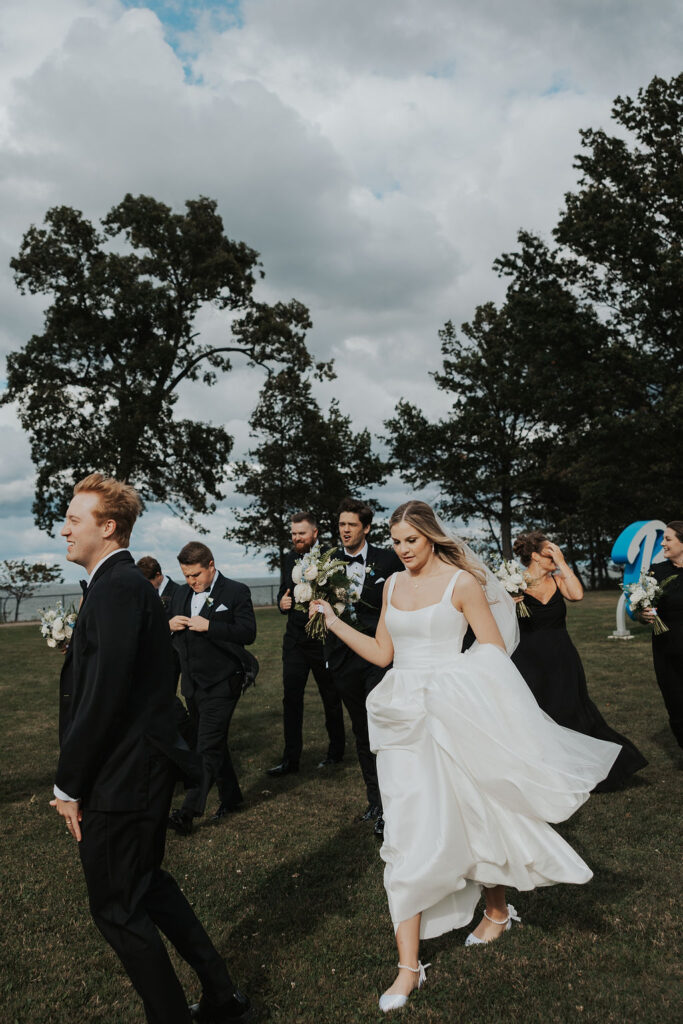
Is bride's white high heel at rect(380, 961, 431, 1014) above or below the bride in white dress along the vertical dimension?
below

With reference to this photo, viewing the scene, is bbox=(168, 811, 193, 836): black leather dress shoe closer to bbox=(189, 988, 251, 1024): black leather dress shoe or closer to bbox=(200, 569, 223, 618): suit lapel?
bbox=(200, 569, 223, 618): suit lapel

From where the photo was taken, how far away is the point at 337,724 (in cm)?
923

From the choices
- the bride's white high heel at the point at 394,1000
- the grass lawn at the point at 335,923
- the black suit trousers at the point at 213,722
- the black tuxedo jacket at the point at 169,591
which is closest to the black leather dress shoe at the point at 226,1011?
the grass lawn at the point at 335,923

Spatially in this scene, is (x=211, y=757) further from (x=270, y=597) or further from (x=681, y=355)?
(x=270, y=597)

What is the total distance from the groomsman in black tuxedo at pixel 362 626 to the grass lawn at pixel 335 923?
0.53m

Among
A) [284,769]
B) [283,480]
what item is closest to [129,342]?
[283,480]

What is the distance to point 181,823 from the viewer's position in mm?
6684

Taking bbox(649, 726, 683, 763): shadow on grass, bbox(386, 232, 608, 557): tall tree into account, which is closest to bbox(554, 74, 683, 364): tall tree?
bbox(386, 232, 608, 557): tall tree

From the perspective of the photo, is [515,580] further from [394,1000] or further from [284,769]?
[394,1000]

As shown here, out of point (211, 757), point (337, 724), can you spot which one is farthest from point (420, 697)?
point (337, 724)

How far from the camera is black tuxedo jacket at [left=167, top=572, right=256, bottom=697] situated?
6.93m

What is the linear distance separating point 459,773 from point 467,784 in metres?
0.07

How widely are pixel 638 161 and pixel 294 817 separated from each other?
3231 cm

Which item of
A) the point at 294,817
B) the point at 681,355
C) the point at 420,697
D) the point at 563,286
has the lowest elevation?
the point at 294,817
